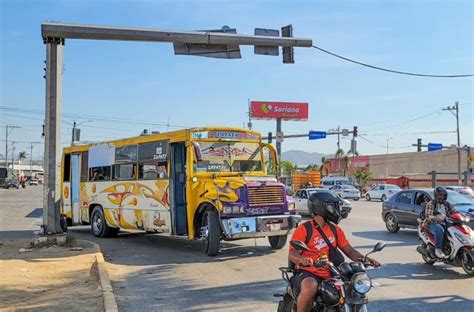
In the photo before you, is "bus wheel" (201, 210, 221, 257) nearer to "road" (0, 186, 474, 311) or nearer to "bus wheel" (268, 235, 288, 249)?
"road" (0, 186, 474, 311)

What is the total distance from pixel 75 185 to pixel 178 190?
6.33 meters

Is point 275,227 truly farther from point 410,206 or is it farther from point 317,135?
point 317,135

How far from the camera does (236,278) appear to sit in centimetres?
916

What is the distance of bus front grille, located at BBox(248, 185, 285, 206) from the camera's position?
1152cm

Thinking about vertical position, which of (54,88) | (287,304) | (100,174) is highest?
(54,88)

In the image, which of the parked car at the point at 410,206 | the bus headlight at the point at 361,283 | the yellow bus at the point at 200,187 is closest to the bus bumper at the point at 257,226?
the yellow bus at the point at 200,187

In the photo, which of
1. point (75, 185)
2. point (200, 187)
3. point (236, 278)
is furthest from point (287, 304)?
point (75, 185)

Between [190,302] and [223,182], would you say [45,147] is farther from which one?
[190,302]

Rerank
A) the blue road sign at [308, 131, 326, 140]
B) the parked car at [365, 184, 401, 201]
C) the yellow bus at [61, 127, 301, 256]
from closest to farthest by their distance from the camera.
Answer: the yellow bus at [61, 127, 301, 256] → the parked car at [365, 184, 401, 201] → the blue road sign at [308, 131, 326, 140]

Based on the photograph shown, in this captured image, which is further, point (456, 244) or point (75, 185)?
point (75, 185)

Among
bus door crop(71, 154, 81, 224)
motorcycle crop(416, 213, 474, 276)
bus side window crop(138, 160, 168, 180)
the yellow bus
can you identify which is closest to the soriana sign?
bus door crop(71, 154, 81, 224)

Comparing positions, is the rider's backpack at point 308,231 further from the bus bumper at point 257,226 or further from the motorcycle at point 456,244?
the bus bumper at point 257,226

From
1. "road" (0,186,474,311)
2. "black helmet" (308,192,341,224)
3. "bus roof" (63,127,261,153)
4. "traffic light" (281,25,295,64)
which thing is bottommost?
"road" (0,186,474,311)

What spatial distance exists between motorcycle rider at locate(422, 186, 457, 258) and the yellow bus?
3068 mm
